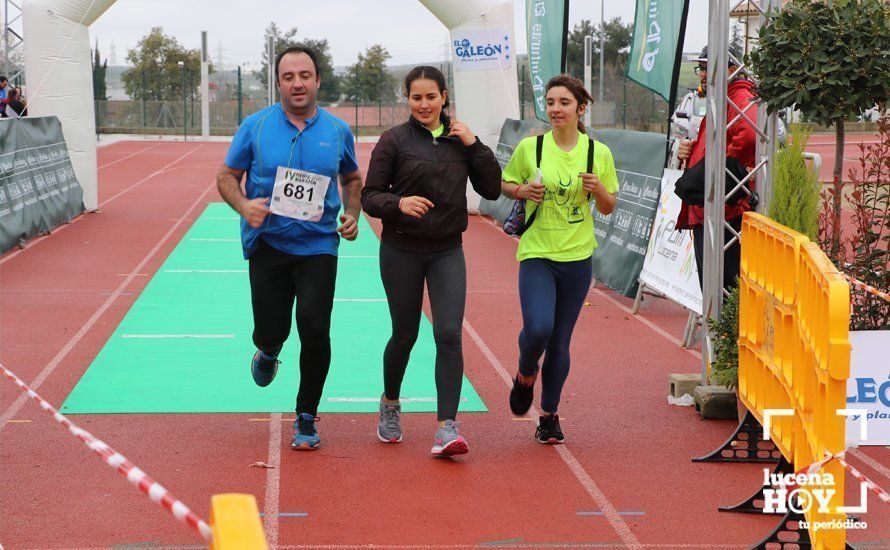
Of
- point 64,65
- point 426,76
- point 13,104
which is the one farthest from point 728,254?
point 13,104

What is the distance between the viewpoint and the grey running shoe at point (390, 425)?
260 inches

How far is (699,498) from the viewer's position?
5.76 m

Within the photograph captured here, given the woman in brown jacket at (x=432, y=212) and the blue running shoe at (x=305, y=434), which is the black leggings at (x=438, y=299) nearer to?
the woman in brown jacket at (x=432, y=212)

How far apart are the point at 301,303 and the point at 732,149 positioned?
3.06m

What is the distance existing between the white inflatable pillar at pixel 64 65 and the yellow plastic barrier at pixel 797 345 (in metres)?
14.5

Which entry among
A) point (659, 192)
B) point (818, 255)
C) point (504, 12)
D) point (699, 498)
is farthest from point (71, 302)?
point (504, 12)

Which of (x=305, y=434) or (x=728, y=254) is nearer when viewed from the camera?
(x=305, y=434)

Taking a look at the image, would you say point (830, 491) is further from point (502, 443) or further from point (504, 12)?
point (504, 12)

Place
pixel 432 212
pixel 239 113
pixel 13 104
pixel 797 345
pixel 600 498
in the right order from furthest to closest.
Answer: pixel 239 113 < pixel 13 104 < pixel 432 212 < pixel 600 498 < pixel 797 345

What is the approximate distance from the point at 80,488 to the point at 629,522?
8.63 ft

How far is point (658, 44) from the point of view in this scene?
33.6 feet

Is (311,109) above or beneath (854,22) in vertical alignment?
beneath

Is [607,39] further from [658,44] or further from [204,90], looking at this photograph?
[658,44]

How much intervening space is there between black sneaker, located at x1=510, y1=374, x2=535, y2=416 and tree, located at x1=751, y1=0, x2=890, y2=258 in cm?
205
